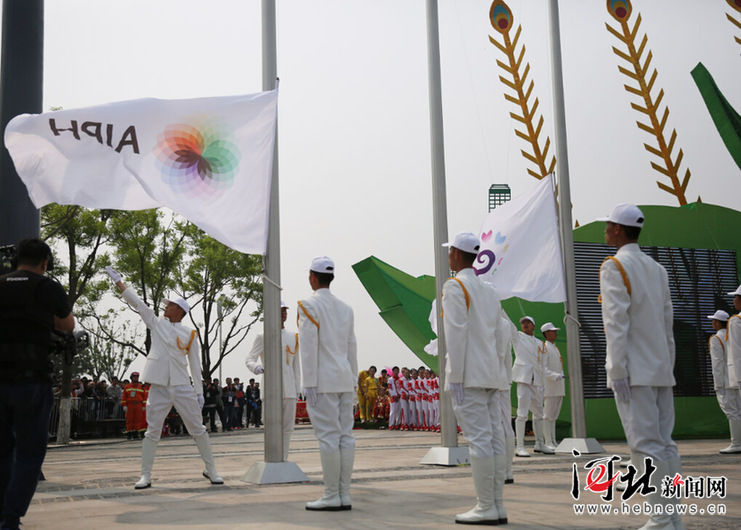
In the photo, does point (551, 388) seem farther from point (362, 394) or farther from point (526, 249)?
point (362, 394)

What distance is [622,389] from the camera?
18.7 feet

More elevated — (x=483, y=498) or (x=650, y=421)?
(x=650, y=421)

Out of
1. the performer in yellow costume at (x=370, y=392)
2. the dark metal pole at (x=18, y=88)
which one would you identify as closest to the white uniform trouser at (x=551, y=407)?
the dark metal pole at (x=18, y=88)

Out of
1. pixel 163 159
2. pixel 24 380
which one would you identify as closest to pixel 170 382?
pixel 163 159

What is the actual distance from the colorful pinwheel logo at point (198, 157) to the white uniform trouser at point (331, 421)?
3.03m

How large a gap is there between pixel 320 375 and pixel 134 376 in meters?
18.1

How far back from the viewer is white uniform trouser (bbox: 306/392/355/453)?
7250 mm

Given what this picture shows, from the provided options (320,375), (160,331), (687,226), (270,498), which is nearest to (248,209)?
(160,331)

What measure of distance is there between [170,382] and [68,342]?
291cm

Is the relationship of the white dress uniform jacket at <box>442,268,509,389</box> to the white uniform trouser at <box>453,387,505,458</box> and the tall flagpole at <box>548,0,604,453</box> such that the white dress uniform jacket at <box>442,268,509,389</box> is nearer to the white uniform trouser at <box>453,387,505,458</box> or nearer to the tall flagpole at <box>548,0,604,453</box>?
the white uniform trouser at <box>453,387,505,458</box>

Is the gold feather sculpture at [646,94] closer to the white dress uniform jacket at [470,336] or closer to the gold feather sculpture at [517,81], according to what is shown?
the gold feather sculpture at [517,81]

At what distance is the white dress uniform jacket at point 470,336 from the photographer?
21.1ft

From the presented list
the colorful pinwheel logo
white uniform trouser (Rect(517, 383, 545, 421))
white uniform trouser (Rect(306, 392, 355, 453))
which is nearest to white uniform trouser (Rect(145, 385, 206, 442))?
the colorful pinwheel logo

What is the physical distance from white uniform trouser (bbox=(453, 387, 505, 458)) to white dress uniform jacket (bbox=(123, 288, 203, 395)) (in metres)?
3.89
